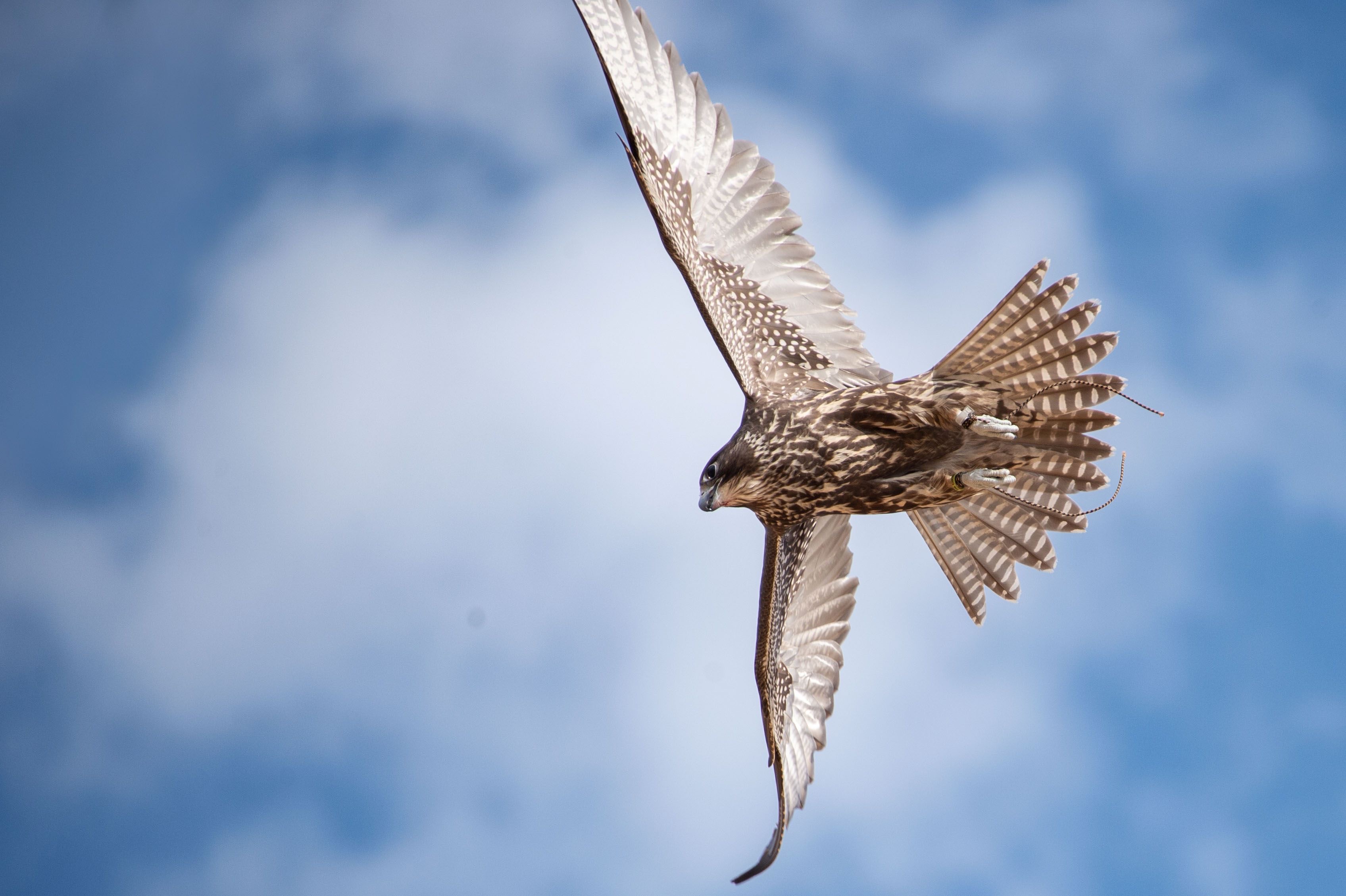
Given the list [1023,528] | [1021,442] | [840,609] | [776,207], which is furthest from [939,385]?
[840,609]

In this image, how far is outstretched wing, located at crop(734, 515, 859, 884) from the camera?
9.39 m

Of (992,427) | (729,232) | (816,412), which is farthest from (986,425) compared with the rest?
(729,232)

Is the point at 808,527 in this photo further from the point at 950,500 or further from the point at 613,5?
the point at 613,5

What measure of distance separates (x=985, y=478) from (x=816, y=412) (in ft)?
3.53

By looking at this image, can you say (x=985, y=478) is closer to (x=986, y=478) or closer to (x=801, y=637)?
(x=986, y=478)

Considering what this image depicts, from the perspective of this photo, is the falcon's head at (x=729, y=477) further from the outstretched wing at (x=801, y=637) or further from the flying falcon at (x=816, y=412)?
the outstretched wing at (x=801, y=637)

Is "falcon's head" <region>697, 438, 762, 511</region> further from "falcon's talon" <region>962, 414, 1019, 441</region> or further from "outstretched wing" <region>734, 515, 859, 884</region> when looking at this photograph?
"falcon's talon" <region>962, 414, 1019, 441</region>

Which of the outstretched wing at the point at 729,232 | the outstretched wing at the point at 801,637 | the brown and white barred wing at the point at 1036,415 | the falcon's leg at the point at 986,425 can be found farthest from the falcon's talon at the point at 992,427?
the outstretched wing at the point at 801,637

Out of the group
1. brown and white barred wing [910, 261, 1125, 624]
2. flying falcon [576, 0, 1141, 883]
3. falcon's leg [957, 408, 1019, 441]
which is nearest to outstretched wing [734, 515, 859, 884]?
flying falcon [576, 0, 1141, 883]

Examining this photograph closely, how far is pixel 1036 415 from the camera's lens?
295 inches

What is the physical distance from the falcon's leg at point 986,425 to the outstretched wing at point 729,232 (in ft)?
4.19

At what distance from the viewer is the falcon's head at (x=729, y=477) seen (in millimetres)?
8047

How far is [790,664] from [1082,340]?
3.73 meters

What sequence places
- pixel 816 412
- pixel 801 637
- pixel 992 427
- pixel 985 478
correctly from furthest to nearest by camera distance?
pixel 801 637 < pixel 816 412 < pixel 985 478 < pixel 992 427
